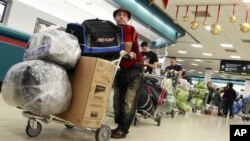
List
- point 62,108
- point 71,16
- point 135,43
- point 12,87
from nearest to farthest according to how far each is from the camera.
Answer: point 12,87 → point 62,108 → point 135,43 → point 71,16

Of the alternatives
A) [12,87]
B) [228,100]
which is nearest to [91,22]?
[12,87]

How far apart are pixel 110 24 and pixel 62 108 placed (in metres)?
0.79

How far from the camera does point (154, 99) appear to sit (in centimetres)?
448

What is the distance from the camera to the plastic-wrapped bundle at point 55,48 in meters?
2.02

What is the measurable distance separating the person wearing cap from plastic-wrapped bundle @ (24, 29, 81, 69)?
2.32ft

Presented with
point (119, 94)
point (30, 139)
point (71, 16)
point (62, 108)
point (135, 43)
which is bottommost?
point (30, 139)

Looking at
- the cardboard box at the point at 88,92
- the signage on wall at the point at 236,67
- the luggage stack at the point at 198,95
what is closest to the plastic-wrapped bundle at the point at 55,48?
the cardboard box at the point at 88,92

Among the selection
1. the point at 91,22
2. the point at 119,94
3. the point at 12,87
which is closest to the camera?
the point at 12,87

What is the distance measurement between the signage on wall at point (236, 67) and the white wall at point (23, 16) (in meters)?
10.4

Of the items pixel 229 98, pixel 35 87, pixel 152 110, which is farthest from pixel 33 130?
pixel 229 98

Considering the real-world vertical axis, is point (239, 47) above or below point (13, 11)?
above

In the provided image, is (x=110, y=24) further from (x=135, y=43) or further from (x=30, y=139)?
(x=30, y=139)

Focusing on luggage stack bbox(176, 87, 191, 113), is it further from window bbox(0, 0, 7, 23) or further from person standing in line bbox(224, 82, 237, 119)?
person standing in line bbox(224, 82, 237, 119)

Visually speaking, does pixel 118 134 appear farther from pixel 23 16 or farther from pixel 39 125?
pixel 23 16
